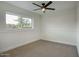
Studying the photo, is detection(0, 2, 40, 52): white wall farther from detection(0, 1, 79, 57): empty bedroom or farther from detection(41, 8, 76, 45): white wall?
detection(41, 8, 76, 45): white wall

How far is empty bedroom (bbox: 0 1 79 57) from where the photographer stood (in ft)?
5.51

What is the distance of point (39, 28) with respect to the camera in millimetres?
2162

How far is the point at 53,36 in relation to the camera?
6.57 feet

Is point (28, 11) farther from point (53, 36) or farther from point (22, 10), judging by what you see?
point (53, 36)

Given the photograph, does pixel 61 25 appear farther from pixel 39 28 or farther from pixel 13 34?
pixel 13 34

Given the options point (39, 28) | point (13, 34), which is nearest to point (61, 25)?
point (39, 28)

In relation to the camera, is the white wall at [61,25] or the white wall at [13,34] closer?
the white wall at [61,25]

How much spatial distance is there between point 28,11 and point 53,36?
1.08 m

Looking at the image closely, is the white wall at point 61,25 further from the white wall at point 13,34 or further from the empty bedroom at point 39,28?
the white wall at point 13,34

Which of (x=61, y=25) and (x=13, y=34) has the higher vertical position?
(x=61, y=25)

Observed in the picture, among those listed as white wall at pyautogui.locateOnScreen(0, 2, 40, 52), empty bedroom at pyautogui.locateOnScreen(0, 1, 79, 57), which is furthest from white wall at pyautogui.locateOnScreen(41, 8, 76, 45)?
white wall at pyautogui.locateOnScreen(0, 2, 40, 52)

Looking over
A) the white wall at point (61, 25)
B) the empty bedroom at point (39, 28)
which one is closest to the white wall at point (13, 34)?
the empty bedroom at point (39, 28)

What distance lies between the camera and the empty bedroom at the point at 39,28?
1.68 metres

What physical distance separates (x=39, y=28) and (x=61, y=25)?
0.65 m
